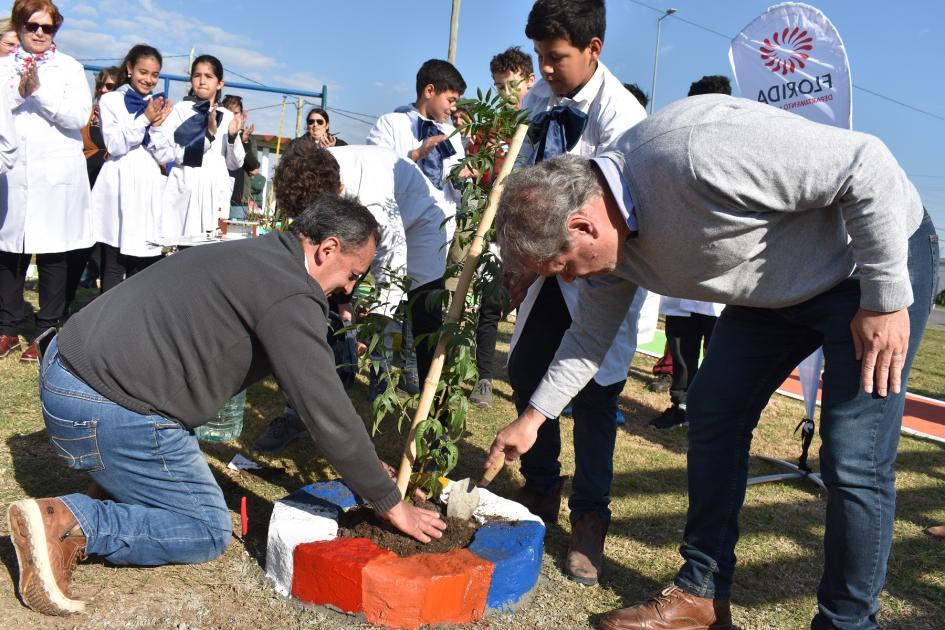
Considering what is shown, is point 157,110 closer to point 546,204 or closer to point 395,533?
point 395,533

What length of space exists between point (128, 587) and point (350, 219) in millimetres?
1400

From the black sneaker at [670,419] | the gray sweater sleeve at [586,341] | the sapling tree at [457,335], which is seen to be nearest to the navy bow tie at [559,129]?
the sapling tree at [457,335]

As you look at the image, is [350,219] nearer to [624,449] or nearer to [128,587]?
[128,587]

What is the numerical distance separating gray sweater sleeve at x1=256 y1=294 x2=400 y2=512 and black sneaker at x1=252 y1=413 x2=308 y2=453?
1.52 metres

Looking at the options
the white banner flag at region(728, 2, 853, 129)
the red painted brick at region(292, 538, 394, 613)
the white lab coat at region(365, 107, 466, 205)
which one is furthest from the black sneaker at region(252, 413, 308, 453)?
the white banner flag at region(728, 2, 853, 129)

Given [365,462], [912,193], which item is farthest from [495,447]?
[912,193]

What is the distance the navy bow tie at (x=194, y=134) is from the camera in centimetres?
583

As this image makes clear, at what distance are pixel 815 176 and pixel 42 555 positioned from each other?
2379 millimetres

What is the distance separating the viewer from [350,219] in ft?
8.08

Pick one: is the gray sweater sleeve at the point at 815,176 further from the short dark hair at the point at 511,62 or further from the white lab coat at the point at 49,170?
the white lab coat at the point at 49,170

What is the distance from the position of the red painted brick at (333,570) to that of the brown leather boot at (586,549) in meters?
0.78

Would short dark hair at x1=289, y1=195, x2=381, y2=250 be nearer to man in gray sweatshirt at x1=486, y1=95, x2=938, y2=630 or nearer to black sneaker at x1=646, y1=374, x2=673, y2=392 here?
man in gray sweatshirt at x1=486, y1=95, x2=938, y2=630

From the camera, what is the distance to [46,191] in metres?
5.05

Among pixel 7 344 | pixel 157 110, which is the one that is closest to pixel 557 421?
pixel 7 344
